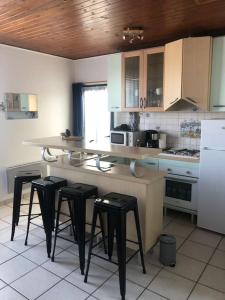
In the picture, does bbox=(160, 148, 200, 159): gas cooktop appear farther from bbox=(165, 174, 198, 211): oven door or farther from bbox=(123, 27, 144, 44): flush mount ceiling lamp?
bbox=(123, 27, 144, 44): flush mount ceiling lamp

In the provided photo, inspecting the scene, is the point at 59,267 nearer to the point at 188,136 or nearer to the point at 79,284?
the point at 79,284

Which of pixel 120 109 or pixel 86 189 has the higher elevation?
pixel 120 109

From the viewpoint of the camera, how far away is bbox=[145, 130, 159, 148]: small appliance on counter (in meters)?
3.90

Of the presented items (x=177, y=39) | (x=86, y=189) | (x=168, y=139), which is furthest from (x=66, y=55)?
(x=86, y=189)

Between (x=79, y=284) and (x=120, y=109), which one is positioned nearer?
(x=79, y=284)

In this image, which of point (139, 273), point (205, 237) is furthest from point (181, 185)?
point (139, 273)

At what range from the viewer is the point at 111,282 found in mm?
2189

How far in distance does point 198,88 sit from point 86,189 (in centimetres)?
194

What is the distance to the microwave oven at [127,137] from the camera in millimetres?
3901

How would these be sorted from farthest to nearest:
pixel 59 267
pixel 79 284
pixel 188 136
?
pixel 188 136
pixel 59 267
pixel 79 284

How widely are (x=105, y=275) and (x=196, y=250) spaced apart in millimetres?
1071

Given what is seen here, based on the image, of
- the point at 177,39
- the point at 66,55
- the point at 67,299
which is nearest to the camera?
the point at 67,299

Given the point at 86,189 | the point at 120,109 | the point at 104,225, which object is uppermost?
the point at 120,109

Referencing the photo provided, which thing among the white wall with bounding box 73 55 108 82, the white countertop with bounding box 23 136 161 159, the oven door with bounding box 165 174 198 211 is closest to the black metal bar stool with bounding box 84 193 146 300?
the white countertop with bounding box 23 136 161 159
